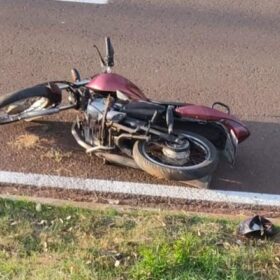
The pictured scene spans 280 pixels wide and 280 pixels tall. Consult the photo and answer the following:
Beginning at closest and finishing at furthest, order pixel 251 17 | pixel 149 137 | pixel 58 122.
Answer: pixel 149 137
pixel 58 122
pixel 251 17

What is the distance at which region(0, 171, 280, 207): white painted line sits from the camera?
5.29 m

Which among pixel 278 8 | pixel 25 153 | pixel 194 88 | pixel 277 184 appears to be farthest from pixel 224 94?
pixel 278 8

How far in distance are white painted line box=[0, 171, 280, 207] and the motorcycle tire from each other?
0.58 meters

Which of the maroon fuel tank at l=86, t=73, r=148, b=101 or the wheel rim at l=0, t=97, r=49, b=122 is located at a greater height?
the maroon fuel tank at l=86, t=73, r=148, b=101

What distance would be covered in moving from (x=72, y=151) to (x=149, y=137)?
2.33ft

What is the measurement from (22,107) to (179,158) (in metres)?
1.33

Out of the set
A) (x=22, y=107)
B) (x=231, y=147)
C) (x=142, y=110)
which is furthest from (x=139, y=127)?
(x=22, y=107)

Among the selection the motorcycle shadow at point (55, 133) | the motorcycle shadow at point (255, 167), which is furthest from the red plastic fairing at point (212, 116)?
the motorcycle shadow at point (55, 133)

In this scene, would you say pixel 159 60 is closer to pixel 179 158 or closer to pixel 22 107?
pixel 22 107

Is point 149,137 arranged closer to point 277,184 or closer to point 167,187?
point 167,187

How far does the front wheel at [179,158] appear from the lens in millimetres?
5273

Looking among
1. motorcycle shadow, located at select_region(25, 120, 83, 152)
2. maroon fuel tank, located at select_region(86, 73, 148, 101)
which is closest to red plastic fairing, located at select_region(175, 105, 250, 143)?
maroon fuel tank, located at select_region(86, 73, 148, 101)

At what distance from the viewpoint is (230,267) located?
435cm

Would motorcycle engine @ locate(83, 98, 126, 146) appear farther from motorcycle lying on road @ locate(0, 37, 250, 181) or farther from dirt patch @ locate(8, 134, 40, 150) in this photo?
dirt patch @ locate(8, 134, 40, 150)
